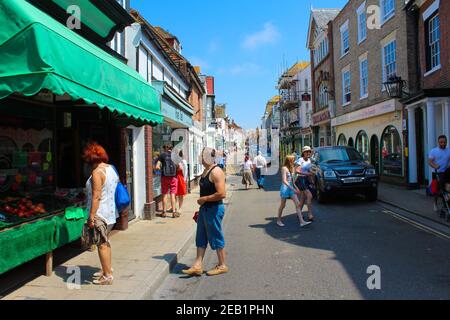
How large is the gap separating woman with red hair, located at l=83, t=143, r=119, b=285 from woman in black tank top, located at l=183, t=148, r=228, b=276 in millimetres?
1211

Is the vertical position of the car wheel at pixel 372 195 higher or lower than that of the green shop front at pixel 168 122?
lower

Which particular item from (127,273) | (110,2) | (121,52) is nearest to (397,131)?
(121,52)

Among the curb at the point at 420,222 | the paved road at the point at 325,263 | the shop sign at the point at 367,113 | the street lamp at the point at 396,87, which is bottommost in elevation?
the paved road at the point at 325,263

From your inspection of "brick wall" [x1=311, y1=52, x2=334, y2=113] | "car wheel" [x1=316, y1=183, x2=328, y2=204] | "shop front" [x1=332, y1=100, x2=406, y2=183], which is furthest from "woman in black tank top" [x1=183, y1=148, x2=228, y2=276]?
"brick wall" [x1=311, y1=52, x2=334, y2=113]

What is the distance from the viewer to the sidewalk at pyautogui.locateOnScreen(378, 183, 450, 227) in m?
9.70

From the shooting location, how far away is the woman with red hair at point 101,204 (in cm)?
498

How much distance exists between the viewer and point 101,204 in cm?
509

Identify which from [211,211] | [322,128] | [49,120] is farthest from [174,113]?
[322,128]

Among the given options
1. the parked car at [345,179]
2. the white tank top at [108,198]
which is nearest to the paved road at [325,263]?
the white tank top at [108,198]

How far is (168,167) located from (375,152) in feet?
44.4

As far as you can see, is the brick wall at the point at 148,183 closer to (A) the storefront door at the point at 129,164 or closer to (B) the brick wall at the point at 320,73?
(A) the storefront door at the point at 129,164

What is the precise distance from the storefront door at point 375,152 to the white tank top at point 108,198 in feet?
56.9

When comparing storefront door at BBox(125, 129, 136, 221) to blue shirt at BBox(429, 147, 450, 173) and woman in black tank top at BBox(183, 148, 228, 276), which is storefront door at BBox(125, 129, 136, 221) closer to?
woman in black tank top at BBox(183, 148, 228, 276)
